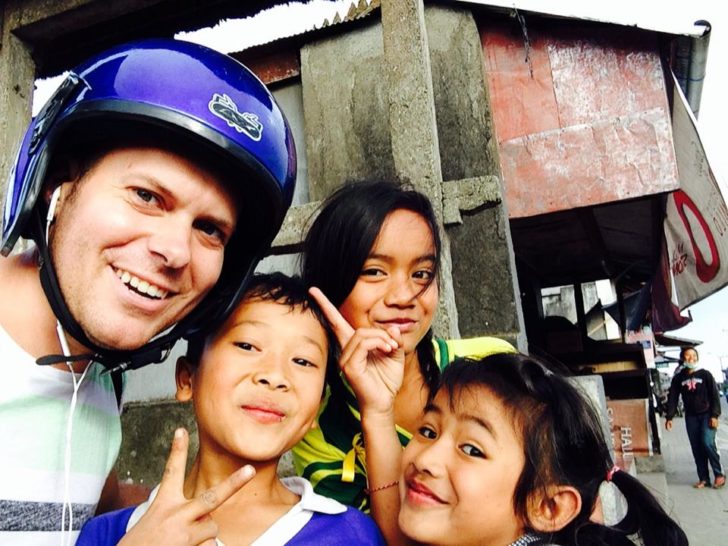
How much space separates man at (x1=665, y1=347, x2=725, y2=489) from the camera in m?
7.46

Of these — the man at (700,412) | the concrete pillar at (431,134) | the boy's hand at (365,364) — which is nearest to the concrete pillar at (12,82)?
the concrete pillar at (431,134)

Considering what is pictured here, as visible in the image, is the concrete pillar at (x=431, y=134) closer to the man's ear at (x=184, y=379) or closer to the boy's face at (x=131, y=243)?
the man's ear at (x=184, y=379)

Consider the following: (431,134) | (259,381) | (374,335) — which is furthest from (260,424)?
(431,134)

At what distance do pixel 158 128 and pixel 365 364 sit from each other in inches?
37.1

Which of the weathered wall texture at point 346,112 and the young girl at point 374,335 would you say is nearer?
the young girl at point 374,335

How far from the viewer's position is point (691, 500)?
655cm

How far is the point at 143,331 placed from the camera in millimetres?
1396

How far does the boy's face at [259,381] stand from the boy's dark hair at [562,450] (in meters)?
0.48

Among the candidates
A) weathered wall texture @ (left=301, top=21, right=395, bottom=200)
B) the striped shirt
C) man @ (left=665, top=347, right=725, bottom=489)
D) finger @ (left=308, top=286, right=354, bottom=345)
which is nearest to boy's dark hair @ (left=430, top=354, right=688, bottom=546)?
finger @ (left=308, top=286, right=354, bottom=345)

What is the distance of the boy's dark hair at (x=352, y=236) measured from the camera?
1.92 m

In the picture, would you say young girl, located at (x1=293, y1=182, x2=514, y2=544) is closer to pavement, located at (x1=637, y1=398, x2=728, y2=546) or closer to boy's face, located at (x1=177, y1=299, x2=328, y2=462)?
boy's face, located at (x1=177, y1=299, x2=328, y2=462)

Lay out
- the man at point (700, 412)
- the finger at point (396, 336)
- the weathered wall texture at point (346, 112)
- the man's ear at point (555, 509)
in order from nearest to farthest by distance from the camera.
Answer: the man's ear at point (555, 509), the finger at point (396, 336), the weathered wall texture at point (346, 112), the man at point (700, 412)

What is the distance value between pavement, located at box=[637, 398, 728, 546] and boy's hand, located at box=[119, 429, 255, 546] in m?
2.34

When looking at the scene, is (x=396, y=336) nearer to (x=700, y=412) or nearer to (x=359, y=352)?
(x=359, y=352)
